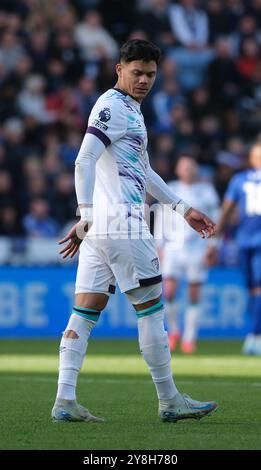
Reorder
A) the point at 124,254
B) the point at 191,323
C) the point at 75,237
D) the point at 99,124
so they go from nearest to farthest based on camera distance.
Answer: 1. the point at 75,237
2. the point at 99,124
3. the point at 124,254
4. the point at 191,323

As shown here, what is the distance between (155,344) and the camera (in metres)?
6.91

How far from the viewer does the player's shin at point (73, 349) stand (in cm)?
690

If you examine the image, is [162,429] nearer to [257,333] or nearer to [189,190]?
[257,333]

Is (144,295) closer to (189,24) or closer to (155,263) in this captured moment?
(155,263)

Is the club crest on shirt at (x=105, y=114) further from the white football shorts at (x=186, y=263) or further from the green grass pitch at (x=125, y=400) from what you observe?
the white football shorts at (x=186, y=263)

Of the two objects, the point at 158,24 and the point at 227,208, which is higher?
the point at 158,24

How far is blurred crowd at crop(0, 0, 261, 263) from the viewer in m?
17.2

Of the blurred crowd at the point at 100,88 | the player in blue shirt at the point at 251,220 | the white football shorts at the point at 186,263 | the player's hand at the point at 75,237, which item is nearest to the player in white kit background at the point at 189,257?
the white football shorts at the point at 186,263

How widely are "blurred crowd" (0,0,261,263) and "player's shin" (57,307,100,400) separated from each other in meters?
8.77

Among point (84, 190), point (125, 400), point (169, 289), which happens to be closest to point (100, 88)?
point (169, 289)

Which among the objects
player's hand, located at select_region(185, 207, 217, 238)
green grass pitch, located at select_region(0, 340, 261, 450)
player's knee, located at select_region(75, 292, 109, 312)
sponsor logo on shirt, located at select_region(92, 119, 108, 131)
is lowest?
green grass pitch, located at select_region(0, 340, 261, 450)

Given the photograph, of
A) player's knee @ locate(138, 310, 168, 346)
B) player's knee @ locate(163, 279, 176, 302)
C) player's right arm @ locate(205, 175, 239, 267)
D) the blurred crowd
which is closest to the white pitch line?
player's knee @ locate(138, 310, 168, 346)

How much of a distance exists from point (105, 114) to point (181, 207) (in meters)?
0.93

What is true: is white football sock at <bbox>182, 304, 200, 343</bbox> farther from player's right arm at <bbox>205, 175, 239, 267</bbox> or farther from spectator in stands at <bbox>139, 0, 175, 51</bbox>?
spectator in stands at <bbox>139, 0, 175, 51</bbox>
